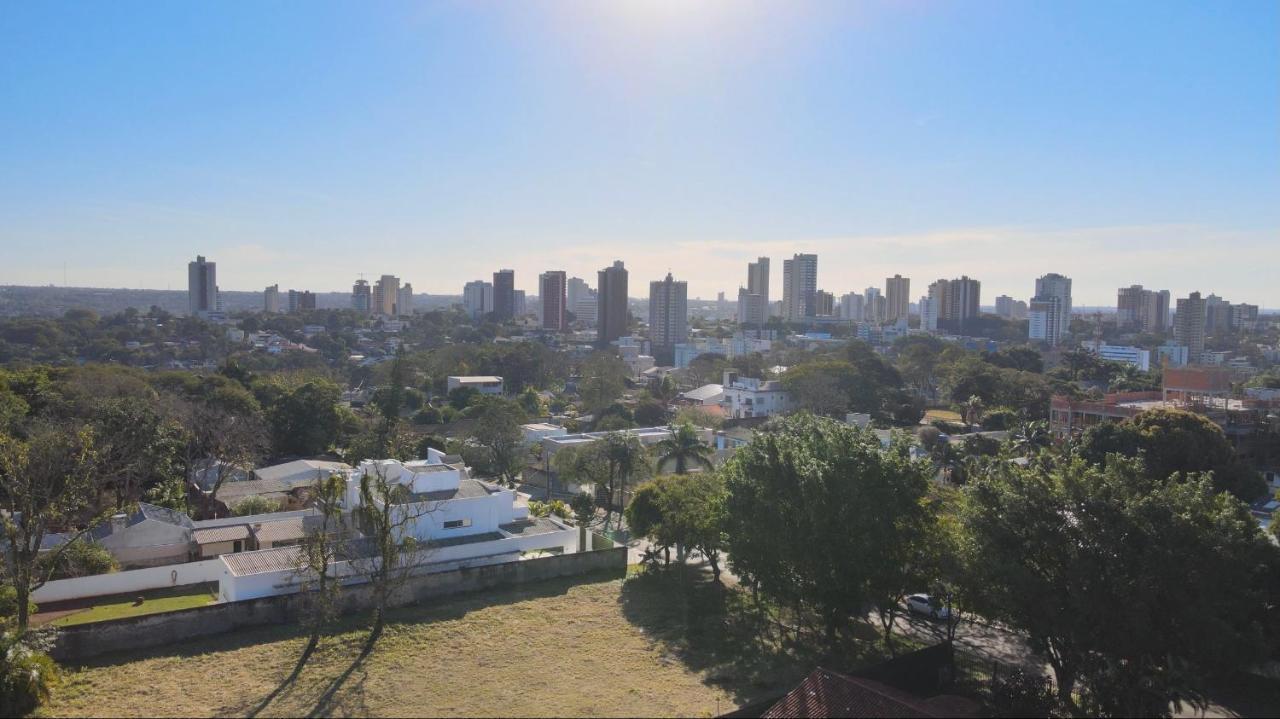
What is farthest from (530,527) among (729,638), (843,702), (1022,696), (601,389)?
(601,389)

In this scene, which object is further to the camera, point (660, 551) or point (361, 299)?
point (361, 299)

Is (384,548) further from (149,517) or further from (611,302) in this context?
(611,302)

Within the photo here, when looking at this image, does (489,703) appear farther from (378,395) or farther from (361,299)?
(361,299)

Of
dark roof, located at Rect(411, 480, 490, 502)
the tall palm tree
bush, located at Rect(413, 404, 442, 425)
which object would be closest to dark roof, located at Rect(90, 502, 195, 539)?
dark roof, located at Rect(411, 480, 490, 502)

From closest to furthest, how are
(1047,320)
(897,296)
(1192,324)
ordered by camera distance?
(1192,324)
(1047,320)
(897,296)

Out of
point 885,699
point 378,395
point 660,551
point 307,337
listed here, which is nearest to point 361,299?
point 307,337

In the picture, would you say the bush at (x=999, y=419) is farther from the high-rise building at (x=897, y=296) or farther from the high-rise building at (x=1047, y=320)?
the high-rise building at (x=897, y=296)
